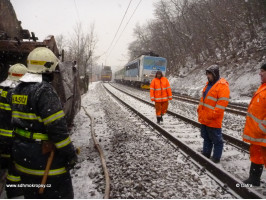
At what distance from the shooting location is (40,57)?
225 centimetres

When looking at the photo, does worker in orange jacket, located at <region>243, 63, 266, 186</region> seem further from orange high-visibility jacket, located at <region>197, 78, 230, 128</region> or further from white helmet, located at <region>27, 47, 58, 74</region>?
white helmet, located at <region>27, 47, 58, 74</region>

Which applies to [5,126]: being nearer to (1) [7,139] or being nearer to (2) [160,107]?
(1) [7,139]

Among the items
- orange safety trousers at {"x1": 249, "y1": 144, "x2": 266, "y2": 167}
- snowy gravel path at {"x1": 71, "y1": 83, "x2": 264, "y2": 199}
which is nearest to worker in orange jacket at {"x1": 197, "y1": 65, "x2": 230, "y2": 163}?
snowy gravel path at {"x1": 71, "y1": 83, "x2": 264, "y2": 199}

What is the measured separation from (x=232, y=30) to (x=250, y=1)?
4791 mm

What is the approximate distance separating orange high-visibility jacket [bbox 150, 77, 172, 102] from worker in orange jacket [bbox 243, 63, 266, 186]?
440 centimetres

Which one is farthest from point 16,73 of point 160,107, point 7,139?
point 160,107

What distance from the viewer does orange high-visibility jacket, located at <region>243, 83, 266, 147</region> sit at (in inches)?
131

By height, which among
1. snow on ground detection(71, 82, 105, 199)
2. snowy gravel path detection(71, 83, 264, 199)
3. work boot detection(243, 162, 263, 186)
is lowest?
snow on ground detection(71, 82, 105, 199)

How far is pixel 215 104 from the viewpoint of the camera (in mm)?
4445

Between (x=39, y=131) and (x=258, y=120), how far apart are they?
301cm

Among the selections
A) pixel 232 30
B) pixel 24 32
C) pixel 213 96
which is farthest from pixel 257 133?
pixel 232 30

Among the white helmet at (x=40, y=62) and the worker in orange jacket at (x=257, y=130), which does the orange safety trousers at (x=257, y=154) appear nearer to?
the worker in orange jacket at (x=257, y=130)

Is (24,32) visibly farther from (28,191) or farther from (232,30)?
(232,30)

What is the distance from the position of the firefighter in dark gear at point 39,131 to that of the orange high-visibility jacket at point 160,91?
585 cm
